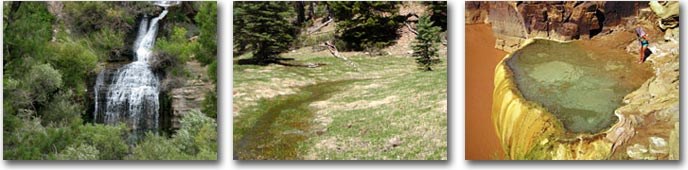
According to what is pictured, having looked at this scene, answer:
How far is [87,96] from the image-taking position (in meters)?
4.98

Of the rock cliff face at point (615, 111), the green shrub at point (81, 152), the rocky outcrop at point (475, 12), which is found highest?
the rocky outcrop at point (475, 12)

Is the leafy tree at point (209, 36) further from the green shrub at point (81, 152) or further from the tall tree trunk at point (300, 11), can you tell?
the green shrub at point (81, 152)

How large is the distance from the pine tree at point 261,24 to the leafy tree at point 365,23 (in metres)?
0.29

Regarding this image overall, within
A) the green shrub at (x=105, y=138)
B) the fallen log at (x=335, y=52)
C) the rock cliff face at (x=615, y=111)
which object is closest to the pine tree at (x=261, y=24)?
A: the fallen log at (x=335, y=52)

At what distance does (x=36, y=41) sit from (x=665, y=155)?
3.65 m

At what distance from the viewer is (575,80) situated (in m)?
4.86

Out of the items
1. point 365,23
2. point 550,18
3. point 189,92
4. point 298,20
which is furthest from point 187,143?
point 550,18

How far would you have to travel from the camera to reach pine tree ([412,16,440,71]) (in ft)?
16.2

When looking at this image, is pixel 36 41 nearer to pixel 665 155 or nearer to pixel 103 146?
pixel 103 146

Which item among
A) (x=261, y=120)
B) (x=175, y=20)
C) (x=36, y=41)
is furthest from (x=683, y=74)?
(x=36, y=41)

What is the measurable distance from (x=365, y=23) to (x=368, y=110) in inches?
20.0

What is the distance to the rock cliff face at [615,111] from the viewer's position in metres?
4.78

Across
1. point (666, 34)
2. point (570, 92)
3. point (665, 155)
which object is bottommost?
point (665, 155)

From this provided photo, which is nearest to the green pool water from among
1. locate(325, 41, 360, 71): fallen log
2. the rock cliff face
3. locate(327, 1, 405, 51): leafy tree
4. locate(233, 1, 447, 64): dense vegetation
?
the rock cliff face
